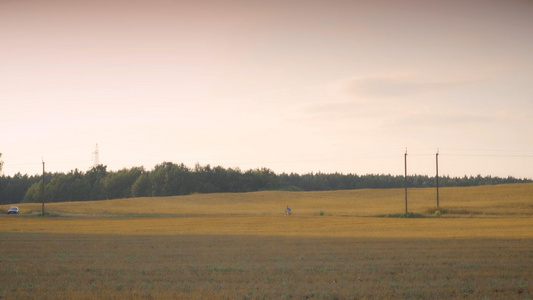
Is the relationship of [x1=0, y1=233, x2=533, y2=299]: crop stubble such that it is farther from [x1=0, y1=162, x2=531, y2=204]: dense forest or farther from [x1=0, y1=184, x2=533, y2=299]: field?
[x1=0, y1=162, x2=531, y2=204]: dense forest

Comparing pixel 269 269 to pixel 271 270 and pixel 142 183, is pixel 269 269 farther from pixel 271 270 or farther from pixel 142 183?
pixel 142 183

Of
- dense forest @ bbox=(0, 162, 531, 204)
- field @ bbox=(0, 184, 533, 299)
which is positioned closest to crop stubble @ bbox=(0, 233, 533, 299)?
field @ bbox=(0, 184, 533, 299)

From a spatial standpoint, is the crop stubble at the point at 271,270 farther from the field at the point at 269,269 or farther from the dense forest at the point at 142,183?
the dense forest at the point at 142,183

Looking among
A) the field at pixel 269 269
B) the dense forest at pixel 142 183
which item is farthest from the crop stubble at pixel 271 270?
the dense forest at pixel 142 183

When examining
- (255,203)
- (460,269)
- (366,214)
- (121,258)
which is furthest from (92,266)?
(255,203)

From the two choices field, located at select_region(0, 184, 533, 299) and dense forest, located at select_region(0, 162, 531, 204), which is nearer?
A: field, located at select_region(0, 184, 533, 299)

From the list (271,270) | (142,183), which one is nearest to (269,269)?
(271,270)

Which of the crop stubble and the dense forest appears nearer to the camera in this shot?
the crop stubble

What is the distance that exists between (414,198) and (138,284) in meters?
82.4

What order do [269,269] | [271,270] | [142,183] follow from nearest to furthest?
[271,270], [269,269], [142,183]

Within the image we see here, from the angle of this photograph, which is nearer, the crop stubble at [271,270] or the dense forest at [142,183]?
the crop stubble at [271,270]

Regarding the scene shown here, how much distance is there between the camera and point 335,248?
2698 cm

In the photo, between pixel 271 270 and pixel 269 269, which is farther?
pixel 269 269

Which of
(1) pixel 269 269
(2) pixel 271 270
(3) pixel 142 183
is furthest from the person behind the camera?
(3) pixel 142 183
